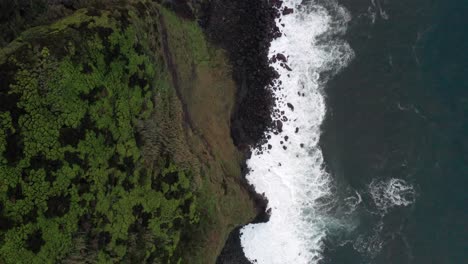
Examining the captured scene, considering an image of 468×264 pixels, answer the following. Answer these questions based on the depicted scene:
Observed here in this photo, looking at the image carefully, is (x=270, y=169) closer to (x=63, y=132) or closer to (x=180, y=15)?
(x=180, y=15)

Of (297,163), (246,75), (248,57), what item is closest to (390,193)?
(297,163)

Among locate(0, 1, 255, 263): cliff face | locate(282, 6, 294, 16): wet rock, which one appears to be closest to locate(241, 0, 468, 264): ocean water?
locate(282, 6, 294, 16): wet rock

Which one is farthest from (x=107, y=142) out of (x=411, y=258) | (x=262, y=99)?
(x=411, y=258)

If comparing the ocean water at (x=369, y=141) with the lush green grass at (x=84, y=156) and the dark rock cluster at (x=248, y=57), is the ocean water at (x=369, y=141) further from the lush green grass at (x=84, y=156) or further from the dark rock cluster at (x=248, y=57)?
the lush green grass at (x=84, y=156)

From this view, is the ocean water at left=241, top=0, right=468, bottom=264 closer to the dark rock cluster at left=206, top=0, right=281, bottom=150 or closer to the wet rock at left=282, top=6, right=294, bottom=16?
the wet rock at left=282, top=6, right=294, bottom=16

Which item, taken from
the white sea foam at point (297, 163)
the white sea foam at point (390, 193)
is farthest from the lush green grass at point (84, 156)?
the white sea foam at point (390, 193)

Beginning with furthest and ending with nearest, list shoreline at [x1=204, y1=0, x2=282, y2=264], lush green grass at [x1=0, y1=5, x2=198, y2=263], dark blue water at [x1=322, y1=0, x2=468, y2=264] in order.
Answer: dark blue water at [x1=322, y1=0, x2=468, y2=264], shoreline at [x1=204, y1=0, x2=282, y2=264], lush green grass at [x1=0, y1=5, x2=198, y2=263]
